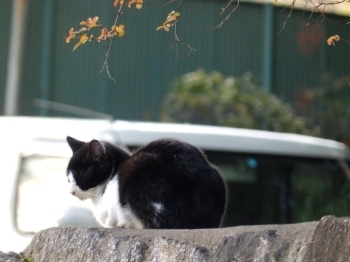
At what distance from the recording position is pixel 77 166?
→ 12.9ft

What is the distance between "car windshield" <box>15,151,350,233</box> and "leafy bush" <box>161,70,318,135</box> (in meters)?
2.72

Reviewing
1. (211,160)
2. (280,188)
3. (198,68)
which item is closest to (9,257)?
(211,160)

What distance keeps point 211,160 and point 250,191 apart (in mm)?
532

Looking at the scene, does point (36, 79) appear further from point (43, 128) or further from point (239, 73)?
point (43, 128)

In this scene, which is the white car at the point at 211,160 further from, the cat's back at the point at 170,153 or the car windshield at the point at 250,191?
the cat's back at the point at 170,153

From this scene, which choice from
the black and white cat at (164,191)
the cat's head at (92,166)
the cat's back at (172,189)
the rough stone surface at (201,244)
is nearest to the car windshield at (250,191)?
the cat's head at (92,166)

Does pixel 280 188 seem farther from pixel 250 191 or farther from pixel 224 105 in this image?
pixel 224 105

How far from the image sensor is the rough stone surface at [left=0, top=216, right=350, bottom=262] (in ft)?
8.48

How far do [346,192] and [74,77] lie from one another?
15.7ft

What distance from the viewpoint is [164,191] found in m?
3.54

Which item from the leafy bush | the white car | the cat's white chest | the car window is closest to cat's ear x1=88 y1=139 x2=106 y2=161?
the cat's white chest

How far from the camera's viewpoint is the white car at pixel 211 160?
560 centimetres

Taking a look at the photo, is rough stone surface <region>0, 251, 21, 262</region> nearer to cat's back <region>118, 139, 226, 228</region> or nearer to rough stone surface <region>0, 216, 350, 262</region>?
rough stone surface <region>0, 216, 350, 262</region>

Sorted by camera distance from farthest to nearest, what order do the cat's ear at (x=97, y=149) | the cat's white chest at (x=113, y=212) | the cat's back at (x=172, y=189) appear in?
the cat's ear at (x=97, y=149) < the cat's white chest at (x=113, y=212) < the cat's back at (x=172, y=189)
